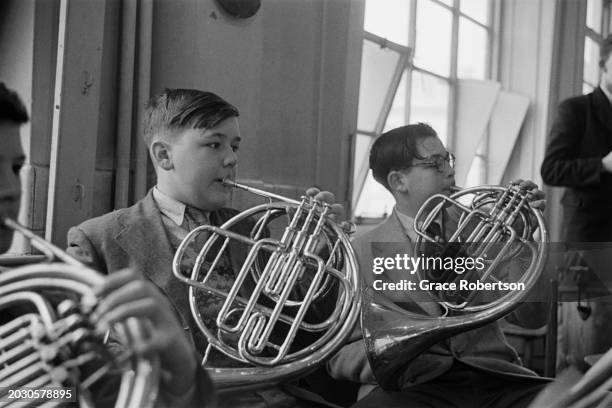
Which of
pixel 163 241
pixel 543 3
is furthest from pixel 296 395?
pixel 543 3

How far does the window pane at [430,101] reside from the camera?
2.93 m

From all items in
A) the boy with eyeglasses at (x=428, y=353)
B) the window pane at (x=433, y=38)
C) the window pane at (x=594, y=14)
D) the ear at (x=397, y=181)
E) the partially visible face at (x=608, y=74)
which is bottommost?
the boy with eyeglasses at (x=428, y=353)

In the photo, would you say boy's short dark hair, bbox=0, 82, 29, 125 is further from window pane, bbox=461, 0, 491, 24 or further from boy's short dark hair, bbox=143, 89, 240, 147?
window pane, bbox=461, 0, 491, 24

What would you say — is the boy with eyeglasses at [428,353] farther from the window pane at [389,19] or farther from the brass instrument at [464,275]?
the window pane at [389,19]

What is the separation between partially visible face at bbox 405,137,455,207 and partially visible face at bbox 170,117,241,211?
0.51 metres

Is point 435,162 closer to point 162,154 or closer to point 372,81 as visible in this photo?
point 162,154

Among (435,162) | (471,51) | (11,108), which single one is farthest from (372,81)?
(11,108)

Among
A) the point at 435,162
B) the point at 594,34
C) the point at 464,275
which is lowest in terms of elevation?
the point at 464,275

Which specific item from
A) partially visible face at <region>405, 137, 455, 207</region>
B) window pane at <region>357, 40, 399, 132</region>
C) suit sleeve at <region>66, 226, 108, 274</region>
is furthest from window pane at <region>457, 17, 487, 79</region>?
suit sleeve at <region>66, 226, 108, 274</region>

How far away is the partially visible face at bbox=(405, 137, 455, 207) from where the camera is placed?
1.79 m

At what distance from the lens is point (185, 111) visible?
1.46 metres

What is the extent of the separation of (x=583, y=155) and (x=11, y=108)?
1812 mm

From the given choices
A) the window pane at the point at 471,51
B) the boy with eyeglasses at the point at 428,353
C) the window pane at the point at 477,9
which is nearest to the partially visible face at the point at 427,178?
the boy with eyeglasses at the point at 428,353

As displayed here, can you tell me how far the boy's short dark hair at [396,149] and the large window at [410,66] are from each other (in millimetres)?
416
